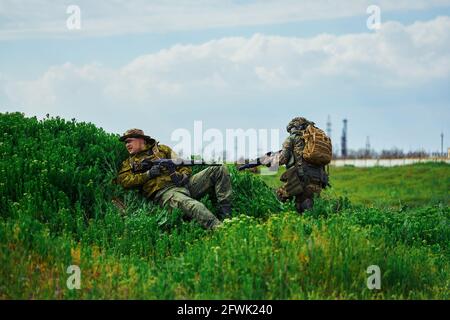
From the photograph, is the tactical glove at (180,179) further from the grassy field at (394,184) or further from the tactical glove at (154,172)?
the grassy field at (394,184)

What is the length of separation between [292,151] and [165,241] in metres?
3.79

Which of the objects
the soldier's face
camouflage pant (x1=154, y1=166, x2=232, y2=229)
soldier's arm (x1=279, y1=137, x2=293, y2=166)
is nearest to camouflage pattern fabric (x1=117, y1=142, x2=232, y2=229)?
camouflage pant (x1=154, y1=166, x2=232, y2=229)

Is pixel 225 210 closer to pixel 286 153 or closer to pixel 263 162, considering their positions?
pixel 263 162

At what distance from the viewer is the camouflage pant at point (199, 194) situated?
12.4 m

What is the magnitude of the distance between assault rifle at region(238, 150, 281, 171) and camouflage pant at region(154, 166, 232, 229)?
721 millimetres

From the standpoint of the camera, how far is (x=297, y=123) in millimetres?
14336

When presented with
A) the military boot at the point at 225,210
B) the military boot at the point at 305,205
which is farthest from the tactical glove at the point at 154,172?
the military boot at the point at 305,205

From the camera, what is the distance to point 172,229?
12.1m

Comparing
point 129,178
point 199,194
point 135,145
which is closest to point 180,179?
point 199,194

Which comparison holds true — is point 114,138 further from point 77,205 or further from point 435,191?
point 435,191

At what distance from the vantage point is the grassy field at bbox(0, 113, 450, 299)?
9.02m

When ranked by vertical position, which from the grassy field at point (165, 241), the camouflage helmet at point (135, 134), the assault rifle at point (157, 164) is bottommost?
the grassy field at point (165, 241)

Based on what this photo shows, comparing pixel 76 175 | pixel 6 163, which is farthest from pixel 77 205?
pixel 6 163

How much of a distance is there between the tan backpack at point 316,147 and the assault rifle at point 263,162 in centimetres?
64
